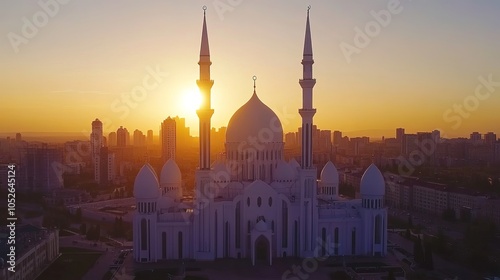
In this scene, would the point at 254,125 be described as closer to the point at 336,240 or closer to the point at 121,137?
the point at 336,240

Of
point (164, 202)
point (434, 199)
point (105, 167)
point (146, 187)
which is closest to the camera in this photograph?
point (146, 187)

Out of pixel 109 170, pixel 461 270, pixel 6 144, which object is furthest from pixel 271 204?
pixel 6 144

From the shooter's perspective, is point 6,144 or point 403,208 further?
point 6,144

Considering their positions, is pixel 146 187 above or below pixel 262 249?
above

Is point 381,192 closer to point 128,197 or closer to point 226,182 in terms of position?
point 226,182

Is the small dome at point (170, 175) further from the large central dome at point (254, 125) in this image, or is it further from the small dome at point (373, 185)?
the small dome at point (373, 185)

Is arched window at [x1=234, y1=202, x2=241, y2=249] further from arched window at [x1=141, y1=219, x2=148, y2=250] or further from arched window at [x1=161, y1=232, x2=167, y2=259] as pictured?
arched window at [x1=141, y1=219, x2=148, y2=250]

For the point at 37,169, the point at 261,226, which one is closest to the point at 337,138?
the point at 37,169
